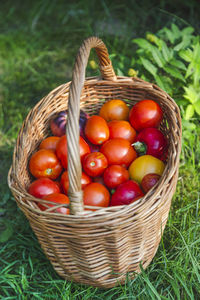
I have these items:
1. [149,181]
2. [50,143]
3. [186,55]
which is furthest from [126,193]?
[186,55]

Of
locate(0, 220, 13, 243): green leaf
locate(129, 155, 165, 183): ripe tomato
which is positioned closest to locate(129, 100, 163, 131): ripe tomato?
locate(129, 155, 165, 183): ripe tomato

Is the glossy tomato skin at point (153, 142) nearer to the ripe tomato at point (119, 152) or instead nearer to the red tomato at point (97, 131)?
the ripe tomato at point (119, 152)

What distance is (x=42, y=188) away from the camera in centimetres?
169

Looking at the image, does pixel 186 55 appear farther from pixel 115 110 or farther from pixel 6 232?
pixel 6 232

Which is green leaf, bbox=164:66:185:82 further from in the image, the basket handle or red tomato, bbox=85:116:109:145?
the basket handle

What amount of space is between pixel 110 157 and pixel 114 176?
150 mm

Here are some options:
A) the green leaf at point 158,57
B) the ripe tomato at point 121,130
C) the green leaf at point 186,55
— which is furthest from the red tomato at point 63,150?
the green leaf at point 186,55

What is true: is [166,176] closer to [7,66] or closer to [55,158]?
[55,158]

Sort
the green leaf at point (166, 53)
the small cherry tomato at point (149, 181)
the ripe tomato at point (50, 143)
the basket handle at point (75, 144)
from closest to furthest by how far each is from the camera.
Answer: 1. the basket handle at point (75, 144)
2. the small cherry tomato at point (149, 181)
3. the ripe tomato at point (50, 143)
4. the green leaf at point (166, 53)

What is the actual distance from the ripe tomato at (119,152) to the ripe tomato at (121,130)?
0.33ft

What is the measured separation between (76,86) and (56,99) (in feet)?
2.43

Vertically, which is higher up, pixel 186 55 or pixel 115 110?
pixel 186 55

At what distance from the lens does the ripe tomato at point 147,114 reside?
1928mm

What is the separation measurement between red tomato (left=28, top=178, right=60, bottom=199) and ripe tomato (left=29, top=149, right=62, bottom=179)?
11cm
